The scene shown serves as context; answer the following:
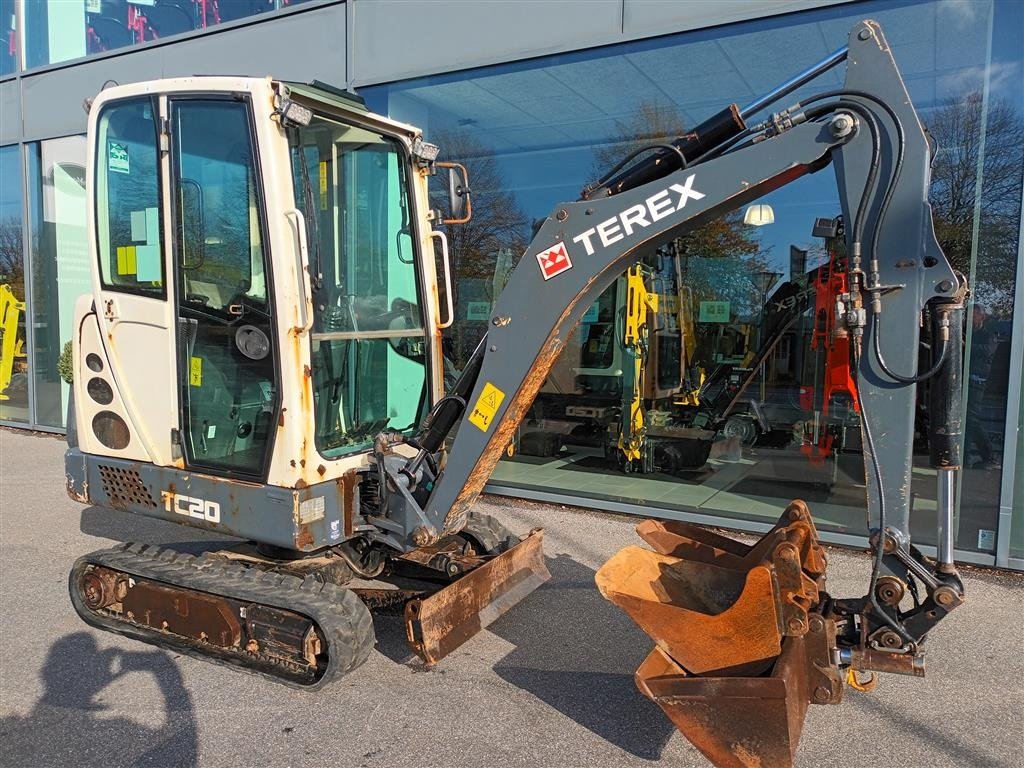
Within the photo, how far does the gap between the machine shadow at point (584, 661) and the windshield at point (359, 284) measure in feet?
4.42

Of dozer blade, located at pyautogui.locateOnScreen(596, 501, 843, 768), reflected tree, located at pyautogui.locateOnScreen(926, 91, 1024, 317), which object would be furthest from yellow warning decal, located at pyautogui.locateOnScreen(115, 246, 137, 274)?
reflected tree, located at pyautogui.locateOnScreen(926, 91, 1024, 317)

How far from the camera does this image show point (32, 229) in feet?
34.0

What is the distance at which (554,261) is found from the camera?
304 cm

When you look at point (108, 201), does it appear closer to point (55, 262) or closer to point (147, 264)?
point (147, 264)

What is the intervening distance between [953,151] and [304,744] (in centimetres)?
570

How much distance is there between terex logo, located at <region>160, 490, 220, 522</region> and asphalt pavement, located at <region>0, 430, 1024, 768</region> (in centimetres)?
74

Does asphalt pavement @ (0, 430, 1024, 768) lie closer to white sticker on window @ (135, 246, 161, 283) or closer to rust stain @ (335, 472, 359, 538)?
rust stain @ (335, 472, 359, 538)

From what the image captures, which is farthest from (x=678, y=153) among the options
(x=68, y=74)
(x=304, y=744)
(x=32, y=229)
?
(x=32, y=229)

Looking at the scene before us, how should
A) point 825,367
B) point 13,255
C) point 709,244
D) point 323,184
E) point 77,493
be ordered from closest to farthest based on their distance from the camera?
point 323,184 < point 77,493 < point 825,367 < point 709,244 < point 13,255

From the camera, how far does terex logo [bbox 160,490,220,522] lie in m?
3.58

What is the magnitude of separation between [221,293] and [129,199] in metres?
0.81

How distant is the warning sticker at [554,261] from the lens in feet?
9.91

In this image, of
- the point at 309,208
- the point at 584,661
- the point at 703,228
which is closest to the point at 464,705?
the point at 584,661

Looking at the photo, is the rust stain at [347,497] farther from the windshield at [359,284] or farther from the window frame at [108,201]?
the window frame at [108,201]
